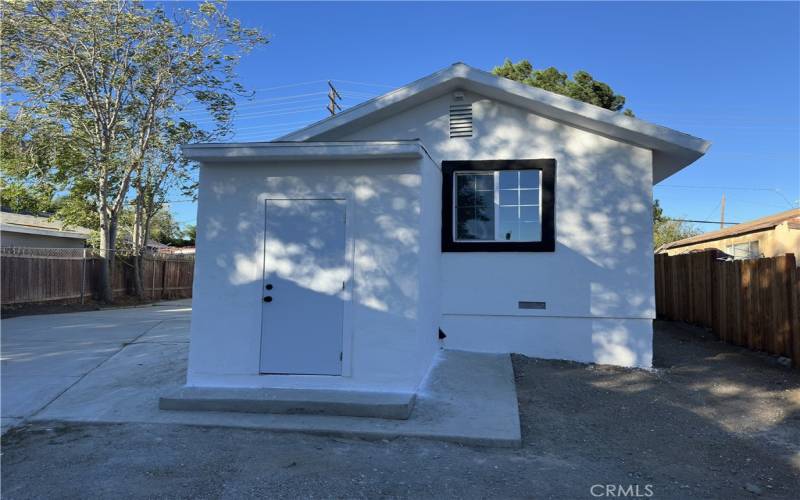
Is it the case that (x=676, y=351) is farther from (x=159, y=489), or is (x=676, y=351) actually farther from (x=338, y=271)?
(x=159, y=489)

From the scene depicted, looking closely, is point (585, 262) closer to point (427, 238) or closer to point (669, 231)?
point (427, 238)

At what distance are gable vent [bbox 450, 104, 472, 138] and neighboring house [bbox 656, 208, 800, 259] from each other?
9269 millimetres

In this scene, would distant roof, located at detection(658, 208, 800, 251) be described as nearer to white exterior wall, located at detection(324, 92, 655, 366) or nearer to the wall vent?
white exterior wall, located at detection(324, 92, 655, 366)

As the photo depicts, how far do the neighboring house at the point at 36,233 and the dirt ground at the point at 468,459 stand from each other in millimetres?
19539

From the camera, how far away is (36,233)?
22.9m

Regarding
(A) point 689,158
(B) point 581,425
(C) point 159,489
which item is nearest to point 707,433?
(B) point 581,425

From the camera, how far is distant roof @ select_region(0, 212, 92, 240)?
2177 centimetres

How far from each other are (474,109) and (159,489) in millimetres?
6912

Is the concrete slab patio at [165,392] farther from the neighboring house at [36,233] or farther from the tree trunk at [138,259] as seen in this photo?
the neighboring house at [36,233]

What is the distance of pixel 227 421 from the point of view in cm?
548

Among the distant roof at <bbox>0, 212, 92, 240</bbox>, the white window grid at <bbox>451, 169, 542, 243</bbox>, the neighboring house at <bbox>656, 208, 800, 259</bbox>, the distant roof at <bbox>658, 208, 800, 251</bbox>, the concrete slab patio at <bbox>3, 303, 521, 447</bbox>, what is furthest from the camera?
the distant roof at <bbox>0, 212, 92, 240</bbox>

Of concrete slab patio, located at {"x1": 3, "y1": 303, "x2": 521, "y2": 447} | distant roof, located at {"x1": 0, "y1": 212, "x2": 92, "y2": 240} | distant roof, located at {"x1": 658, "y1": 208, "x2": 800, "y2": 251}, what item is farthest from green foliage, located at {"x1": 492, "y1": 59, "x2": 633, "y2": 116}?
distant roof, located at {"x1": 0, "y1": 212, "x2": 92, "y2": 240}

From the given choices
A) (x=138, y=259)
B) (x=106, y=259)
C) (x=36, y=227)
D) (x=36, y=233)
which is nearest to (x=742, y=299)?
(x=106, y=259)

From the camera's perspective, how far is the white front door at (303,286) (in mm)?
6180
